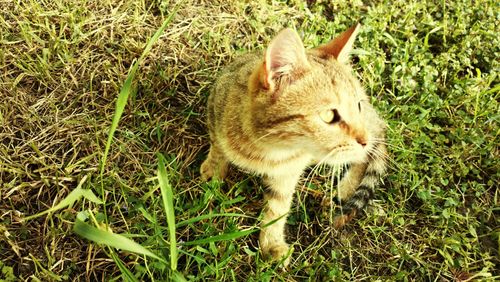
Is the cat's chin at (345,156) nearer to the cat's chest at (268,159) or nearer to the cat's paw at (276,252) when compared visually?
the cat's chest at (268,159)

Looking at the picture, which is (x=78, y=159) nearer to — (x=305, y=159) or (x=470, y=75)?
(x=305, y=159)

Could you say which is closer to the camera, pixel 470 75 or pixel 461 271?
pixel 461 271

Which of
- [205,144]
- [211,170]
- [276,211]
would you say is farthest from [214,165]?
[276,211]

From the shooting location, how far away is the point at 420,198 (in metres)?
2.99

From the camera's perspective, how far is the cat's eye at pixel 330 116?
2154 millimetres

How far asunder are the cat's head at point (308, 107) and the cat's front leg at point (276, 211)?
0.45 meters

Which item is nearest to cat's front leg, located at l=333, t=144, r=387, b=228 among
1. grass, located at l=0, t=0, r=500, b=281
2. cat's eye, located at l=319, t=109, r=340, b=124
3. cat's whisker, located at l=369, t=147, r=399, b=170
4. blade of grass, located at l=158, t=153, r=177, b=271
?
cat's whisker, located at l=369, t=147, r=399, b=170

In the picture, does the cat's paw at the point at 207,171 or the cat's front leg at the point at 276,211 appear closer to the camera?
the cat's front leg at the point at 276,211

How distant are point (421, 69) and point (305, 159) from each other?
1535 millimetres

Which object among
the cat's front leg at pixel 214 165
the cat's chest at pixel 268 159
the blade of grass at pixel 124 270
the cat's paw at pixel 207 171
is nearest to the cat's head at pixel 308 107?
the cat's chest at pixel 268 159

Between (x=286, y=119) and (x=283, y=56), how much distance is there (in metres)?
0.30

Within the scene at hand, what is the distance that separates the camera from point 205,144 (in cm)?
304

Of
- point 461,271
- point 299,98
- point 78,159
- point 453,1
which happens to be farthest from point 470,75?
point 78,159

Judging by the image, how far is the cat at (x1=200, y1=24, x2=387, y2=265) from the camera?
2.12 m
